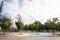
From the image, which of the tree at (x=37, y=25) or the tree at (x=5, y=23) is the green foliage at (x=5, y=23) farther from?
the tree at (x=37, y=25)

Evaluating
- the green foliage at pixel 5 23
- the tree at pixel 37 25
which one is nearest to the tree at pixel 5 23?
the green foliage at pixel 5 23

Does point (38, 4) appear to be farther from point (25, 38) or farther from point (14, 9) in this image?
point (25, 38)

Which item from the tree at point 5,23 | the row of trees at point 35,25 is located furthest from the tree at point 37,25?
the tree at point 5,23

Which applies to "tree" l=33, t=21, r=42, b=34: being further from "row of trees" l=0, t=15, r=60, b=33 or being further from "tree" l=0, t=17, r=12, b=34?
"tree" l=0, t=17, r=12, b=34

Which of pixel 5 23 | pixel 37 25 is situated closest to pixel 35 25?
pixel 37 25

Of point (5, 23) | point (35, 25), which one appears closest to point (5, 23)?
point (5, 23)

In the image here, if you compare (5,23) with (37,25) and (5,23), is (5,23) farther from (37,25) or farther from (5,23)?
(37,25)

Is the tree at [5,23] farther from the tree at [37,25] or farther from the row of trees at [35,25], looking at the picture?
the tree at [37,25]

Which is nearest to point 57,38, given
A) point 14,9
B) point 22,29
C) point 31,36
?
point 31,36

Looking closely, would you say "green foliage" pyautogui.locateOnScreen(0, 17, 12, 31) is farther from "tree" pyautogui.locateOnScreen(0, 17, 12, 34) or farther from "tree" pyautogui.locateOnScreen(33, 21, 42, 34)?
"tree" pyautogui.locateOnScreen(33, 21, 42, 34)

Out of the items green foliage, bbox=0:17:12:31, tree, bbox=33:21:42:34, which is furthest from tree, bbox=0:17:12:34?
tree, bbox=33:21:42:34

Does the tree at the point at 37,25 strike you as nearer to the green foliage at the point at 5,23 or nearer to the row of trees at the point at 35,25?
the row of trees at the point at 35,25

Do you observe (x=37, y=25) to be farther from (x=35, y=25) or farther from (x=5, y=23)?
(x=5, y=23)

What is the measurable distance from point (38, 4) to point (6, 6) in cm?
48
